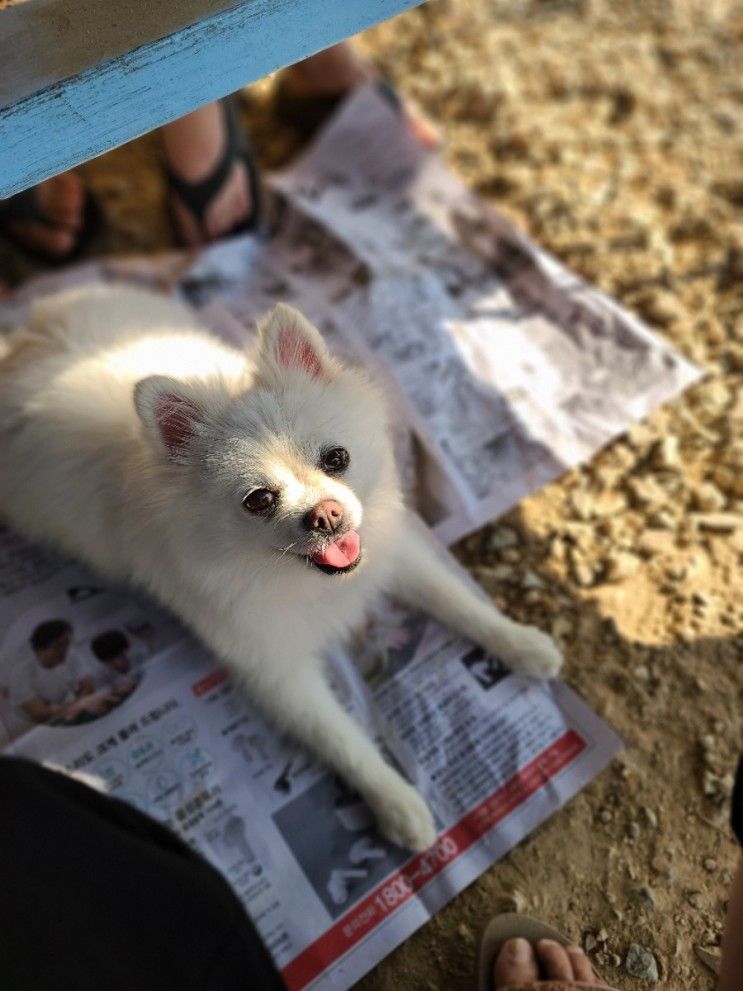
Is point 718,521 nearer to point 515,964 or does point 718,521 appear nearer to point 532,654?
point 532,654

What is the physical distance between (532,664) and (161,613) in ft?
2.64

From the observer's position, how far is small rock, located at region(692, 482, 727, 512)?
5.62ft

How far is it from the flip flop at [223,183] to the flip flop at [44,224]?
0.29 meters

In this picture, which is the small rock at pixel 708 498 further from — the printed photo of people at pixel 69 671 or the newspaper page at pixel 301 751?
the printed photo of people at pixel 69 671

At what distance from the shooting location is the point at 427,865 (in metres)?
1.36

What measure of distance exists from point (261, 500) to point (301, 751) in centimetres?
63

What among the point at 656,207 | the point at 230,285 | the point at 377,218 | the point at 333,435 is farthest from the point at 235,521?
the point at 656,207

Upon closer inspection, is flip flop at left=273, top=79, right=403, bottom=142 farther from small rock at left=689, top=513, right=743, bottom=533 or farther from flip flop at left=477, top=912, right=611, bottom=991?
flip flop at left=477, top=912, right=611, bottom=991

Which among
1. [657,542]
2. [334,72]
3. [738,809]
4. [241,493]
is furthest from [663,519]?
[334,72]

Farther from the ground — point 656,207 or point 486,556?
point 656,207

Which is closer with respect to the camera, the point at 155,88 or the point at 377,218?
the point at 155,88

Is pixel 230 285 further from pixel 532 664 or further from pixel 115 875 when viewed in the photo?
pixel 115 875

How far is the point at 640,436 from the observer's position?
6.03 feet

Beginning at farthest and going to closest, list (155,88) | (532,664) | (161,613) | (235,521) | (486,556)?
(486,556) < (161,613) < (532,664) < (235,521) < (155,88)
